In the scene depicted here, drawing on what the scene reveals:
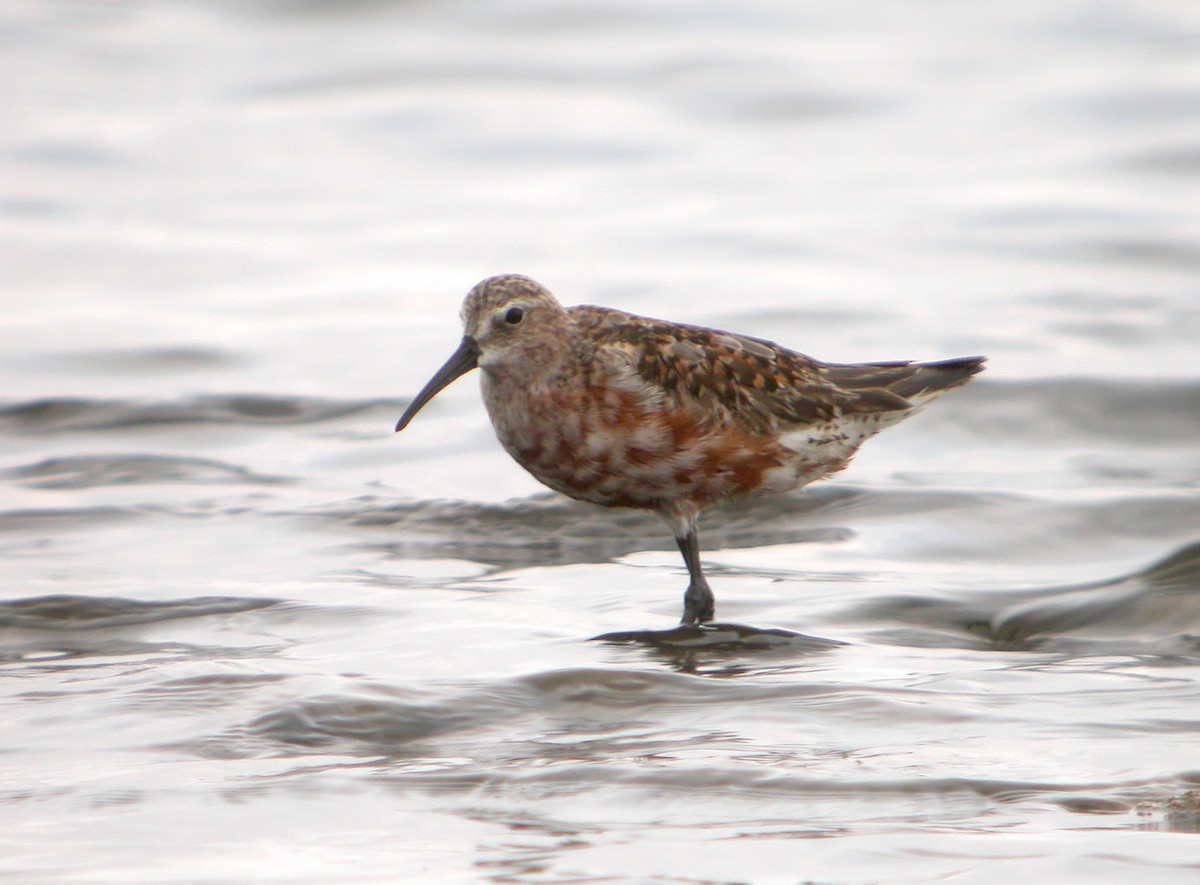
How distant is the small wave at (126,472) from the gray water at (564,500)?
53mm

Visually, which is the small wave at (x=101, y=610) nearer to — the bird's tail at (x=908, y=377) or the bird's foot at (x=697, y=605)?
the bird's foot at (x=697, y=605)

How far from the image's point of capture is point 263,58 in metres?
25.5

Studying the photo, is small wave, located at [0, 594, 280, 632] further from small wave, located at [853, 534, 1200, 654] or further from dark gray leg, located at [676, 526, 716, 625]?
small wave, located at [853, 534, 1200, 654]

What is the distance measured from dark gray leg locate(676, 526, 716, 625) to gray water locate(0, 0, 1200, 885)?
0.31 metres

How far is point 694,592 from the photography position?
9.14 metres

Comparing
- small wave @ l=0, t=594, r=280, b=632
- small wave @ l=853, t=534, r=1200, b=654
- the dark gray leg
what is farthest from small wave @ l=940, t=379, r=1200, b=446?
small wave @ l=0, t=594, r=280, b=632

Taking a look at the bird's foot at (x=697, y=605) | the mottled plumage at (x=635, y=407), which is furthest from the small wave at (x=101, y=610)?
the bird's foot at (x=697, y=605)

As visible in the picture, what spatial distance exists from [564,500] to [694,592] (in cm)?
283

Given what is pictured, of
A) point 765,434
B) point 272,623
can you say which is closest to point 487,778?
point 272,623

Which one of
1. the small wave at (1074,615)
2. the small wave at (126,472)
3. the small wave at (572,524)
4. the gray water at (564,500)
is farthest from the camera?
the small wave at (126,472)

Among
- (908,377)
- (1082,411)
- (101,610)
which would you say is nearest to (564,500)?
(908,377)

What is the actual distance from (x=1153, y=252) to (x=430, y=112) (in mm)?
9696

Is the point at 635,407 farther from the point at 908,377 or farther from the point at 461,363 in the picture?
the point at 908,377

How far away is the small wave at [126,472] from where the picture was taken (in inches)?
475
